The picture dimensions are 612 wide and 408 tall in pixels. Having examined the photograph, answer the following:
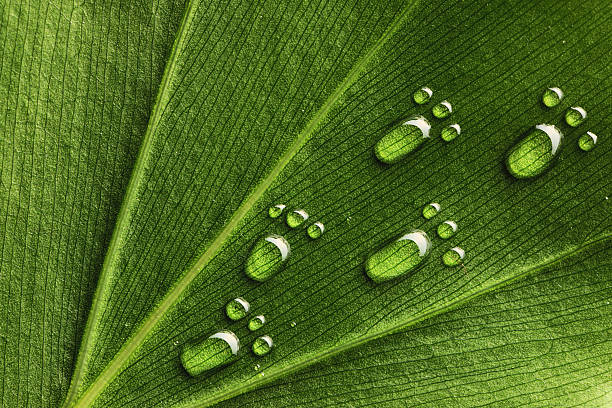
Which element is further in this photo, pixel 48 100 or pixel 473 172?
pixel 48 100

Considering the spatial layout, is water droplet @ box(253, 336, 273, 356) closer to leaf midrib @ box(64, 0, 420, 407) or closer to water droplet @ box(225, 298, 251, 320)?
water droplet @ box(225, 298, 251, 320)

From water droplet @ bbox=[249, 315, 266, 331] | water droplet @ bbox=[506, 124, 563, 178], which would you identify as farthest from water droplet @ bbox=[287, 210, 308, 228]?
water droplet @ bbox=[506, 124, 563, 178]

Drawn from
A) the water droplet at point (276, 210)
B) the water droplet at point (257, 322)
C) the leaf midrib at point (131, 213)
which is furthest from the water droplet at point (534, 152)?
the water droplet at point (257, 322)

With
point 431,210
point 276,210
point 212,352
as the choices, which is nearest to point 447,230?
point 431,210

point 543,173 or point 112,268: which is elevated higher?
point 112,268

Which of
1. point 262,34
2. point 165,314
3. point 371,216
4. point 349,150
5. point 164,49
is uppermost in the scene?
point 164,49

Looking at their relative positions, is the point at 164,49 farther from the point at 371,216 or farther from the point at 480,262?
the point at 480,262

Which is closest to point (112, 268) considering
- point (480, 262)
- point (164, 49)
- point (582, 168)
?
point (164, 49)
